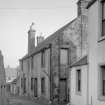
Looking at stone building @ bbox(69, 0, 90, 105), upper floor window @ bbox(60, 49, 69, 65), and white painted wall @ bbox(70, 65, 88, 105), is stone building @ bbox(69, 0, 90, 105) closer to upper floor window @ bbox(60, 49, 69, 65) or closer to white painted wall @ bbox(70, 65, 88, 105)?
white painted wall @ bbox(70, 65, 88, 105)

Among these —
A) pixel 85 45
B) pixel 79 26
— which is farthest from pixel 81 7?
pixel 85 45

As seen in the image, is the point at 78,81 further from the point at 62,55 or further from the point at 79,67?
the point at 62,55

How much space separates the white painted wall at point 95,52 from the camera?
13340mm

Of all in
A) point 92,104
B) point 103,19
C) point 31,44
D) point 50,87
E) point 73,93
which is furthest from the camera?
point 31,44

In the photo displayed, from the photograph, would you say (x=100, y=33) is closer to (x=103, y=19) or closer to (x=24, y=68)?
(x=103, y=19)

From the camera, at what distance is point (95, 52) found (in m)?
13.9

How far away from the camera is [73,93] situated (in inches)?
755

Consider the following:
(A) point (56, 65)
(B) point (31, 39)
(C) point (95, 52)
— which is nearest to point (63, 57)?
(A) point (56, 65)

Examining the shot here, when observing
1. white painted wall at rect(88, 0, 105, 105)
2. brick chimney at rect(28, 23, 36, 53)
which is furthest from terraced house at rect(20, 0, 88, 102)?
brick chimney at rect(28, 23, 36, 53)

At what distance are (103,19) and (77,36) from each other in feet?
44.1

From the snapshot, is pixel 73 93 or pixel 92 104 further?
pixel 73 93

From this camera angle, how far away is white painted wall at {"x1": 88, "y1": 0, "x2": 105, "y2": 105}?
43.8 feet

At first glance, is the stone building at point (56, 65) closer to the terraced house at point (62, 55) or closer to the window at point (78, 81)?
the terraced house at point (62, 55)

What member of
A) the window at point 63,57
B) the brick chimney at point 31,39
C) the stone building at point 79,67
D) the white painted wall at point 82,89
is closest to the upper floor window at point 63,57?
the window at point 63,57
